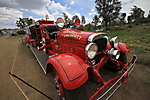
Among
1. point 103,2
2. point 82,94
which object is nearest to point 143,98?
point 82,94

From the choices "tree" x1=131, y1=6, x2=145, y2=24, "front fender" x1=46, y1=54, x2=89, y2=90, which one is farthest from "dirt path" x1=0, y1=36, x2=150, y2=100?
"tree" x1=131, y1=6, x2=145, y2=24

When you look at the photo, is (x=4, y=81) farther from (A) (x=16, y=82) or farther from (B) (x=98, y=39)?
(B) (x=98, y=39)

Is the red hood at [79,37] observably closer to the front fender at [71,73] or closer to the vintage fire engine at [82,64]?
the vintage fire engine at [82,64]

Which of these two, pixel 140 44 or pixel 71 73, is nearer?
pixel 71 73

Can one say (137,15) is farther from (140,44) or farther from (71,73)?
(71,73)

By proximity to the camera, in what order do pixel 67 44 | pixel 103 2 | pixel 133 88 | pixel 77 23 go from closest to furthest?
pixel 133 88
pixel 67 44
pixel 77 23
pixel 103 2

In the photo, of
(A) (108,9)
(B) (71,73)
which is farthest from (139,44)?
(A) (108,9)

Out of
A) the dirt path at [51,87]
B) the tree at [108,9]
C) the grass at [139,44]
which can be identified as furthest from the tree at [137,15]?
the dirt path at [51,87]

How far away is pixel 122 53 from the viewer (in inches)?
110

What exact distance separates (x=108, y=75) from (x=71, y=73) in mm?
2167

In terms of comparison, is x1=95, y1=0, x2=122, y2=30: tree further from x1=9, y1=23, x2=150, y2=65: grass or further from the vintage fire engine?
the vintage fire engine

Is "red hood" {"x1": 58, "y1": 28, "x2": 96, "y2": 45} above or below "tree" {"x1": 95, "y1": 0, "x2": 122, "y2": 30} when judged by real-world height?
below

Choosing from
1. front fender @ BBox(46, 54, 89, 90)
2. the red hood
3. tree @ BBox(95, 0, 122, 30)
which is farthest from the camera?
tree @ BBox(95, 0, 122, 30)

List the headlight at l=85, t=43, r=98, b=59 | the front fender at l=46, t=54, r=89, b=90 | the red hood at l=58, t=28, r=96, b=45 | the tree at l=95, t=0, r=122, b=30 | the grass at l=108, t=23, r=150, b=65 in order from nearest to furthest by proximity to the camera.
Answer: the front fender at l=46, t=54, r=89, b=90 → the headlight at l=85, t=43, r=98, b=59 → the red hood at l=58, t=28, r=96, b=45 → the grass at l=108, t=23, r=150, b=65 → the tree at l=95, t=0, r=122, b=30
